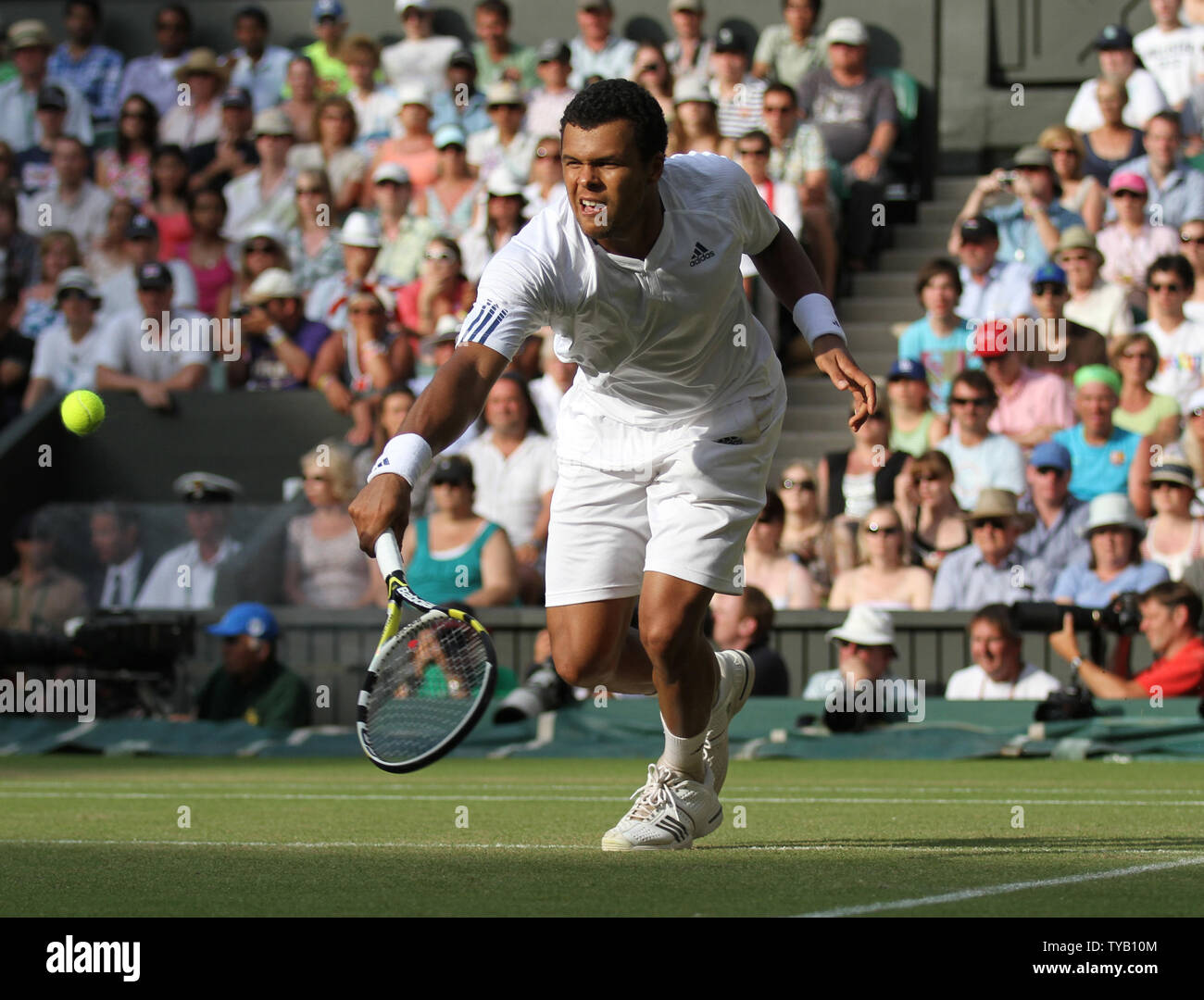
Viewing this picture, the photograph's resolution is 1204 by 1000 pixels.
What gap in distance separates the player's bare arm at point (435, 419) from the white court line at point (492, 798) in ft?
11.3

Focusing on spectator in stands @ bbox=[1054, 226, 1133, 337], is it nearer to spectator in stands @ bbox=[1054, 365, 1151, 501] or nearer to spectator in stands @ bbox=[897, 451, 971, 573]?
spectator in stands @ bbox=[1054, 365, 1151, 501]

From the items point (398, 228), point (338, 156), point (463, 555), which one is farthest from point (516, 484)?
point (338, 156)

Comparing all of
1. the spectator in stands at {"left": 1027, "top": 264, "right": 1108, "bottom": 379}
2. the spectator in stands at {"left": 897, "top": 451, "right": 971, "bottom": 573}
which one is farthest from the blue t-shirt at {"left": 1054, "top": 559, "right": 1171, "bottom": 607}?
the spectator in stands at {"left": 1027, "top": 264, "right": 1108, "bottom": 379}

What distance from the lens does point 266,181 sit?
1717cm

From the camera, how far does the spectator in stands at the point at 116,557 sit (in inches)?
522

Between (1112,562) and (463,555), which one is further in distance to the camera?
(463,555)

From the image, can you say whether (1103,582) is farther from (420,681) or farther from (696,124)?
(420,681)

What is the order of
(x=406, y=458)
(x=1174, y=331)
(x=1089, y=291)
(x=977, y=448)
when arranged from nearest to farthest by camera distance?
(x=406, y=458) < (x=977, y=448) < (x=1174, y=331) < (x=1089, y=291)

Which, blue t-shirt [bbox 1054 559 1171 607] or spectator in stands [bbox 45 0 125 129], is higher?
spectator in stands [bbox 45 0 125 129]

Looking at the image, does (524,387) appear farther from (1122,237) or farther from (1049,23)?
(1049,23)

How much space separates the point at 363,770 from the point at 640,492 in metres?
4.78

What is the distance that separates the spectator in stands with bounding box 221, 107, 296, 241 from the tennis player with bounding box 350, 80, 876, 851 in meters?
10.8

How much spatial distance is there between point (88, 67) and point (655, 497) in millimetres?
14366

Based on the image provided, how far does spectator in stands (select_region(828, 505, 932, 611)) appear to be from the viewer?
40.0 feet
